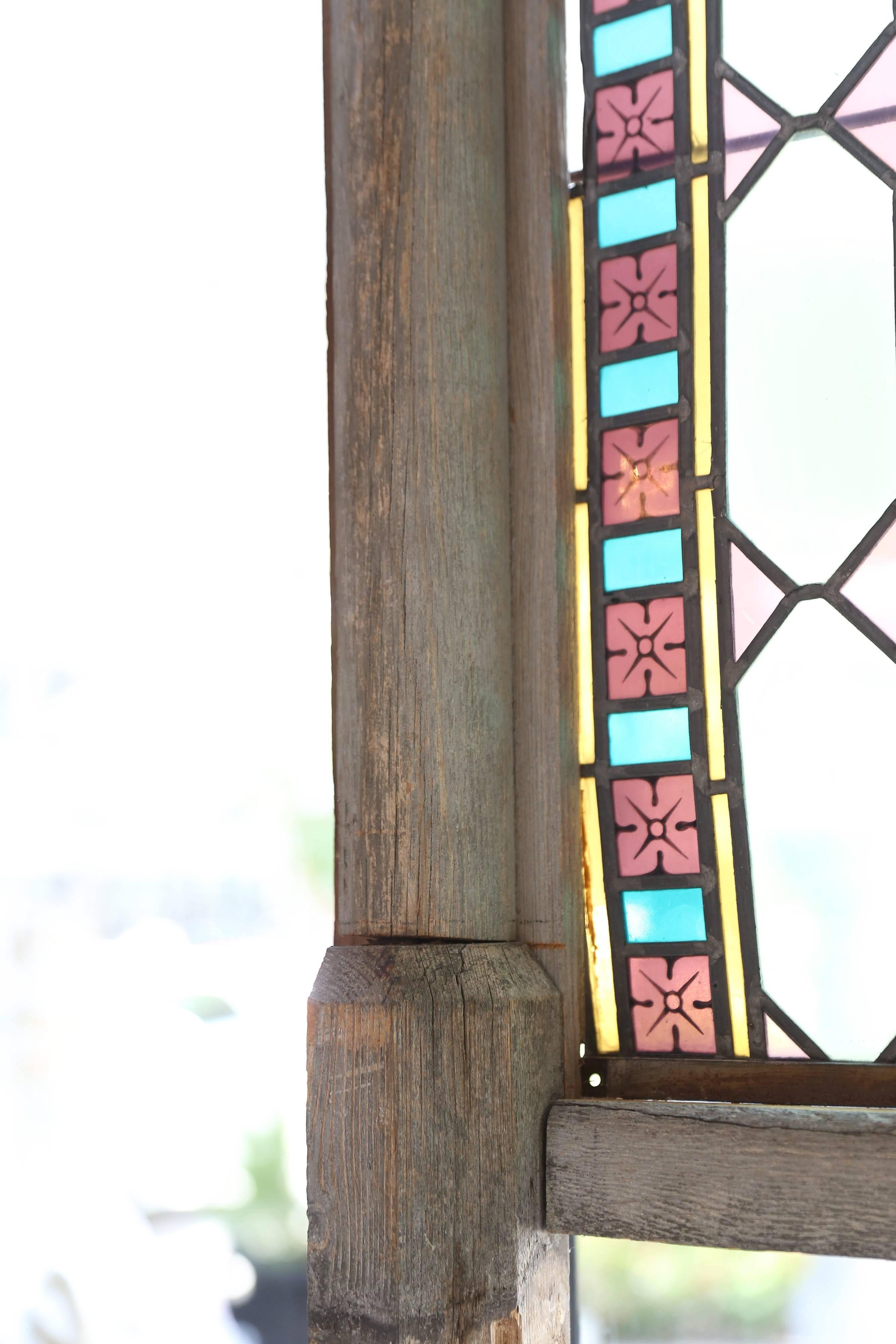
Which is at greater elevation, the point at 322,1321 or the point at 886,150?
the point at 886,150

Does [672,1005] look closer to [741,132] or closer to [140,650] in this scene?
[741,132]

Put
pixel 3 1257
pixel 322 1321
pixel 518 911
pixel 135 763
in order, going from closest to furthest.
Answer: pixel 322 1321, pixel 518 911, pixel 3 1257, pixel 135 763

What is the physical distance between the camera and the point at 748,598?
0.88m

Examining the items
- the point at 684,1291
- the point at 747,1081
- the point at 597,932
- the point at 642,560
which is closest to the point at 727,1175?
the point at 747,1081

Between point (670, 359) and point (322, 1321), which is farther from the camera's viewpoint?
point (670, 359)

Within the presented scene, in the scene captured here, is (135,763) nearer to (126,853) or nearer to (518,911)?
(126,853)

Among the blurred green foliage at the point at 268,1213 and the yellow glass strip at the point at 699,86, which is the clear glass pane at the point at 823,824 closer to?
the yellow glass strip at the point at 699,86

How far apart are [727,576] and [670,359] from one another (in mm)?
166

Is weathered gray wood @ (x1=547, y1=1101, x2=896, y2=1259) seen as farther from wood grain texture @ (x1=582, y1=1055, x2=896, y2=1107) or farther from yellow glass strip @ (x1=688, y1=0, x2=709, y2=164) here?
yellow glass strip @ (x1=688, y1=0, x2=709, y2=164)

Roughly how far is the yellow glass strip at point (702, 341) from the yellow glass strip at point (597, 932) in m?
0.25

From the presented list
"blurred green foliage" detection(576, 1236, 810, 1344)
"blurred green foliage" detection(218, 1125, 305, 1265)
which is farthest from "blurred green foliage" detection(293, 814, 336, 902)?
"blurred green foliage" detection(576, 1236, 810, 1344)

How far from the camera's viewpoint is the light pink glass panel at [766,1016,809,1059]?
839 mm

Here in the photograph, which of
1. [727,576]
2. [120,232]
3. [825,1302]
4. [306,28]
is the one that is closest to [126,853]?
[120,232]

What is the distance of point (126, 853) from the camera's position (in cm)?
280
